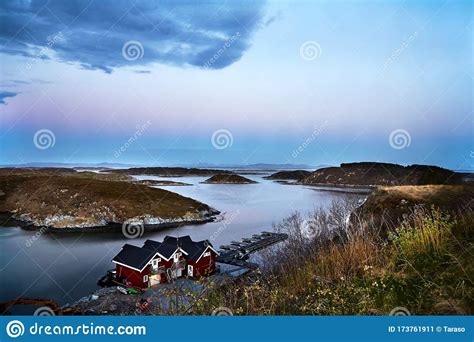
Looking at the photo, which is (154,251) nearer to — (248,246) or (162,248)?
(162,248)

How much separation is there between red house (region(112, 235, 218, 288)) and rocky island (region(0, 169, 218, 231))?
169 centimetres

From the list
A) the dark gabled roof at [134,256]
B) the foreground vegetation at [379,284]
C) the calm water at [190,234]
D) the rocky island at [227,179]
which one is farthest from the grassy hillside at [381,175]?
the dark gabled roof at [134,256]

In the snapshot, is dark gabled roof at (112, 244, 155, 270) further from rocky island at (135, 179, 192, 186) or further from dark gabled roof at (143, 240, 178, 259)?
rocky island at (135, 179, 192, 186)

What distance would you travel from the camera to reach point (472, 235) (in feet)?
9.50

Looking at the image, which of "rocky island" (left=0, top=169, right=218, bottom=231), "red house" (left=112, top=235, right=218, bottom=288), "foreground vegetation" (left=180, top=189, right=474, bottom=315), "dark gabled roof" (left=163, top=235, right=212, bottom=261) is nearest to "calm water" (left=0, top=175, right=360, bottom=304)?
"dark gabled roof" (left=163, top=235, right=212, bottom=261)

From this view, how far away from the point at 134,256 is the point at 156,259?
50cm

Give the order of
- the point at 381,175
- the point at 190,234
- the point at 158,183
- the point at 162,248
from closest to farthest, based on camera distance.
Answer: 1. the point at 162,248
2. the point at 381,175
3. the point at 190,234
4. the point at 158,183

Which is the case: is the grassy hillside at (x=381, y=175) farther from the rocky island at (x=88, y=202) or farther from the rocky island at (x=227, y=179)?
the rocky island at (x=88, y=202)

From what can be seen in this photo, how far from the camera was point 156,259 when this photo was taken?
4.29 metres

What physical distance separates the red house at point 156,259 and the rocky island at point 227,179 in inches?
72.0

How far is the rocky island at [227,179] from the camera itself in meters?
6.83

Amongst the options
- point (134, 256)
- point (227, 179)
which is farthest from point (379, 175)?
point (134, 256)

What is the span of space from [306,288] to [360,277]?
1.35 ft

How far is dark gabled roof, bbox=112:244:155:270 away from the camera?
4426mm
